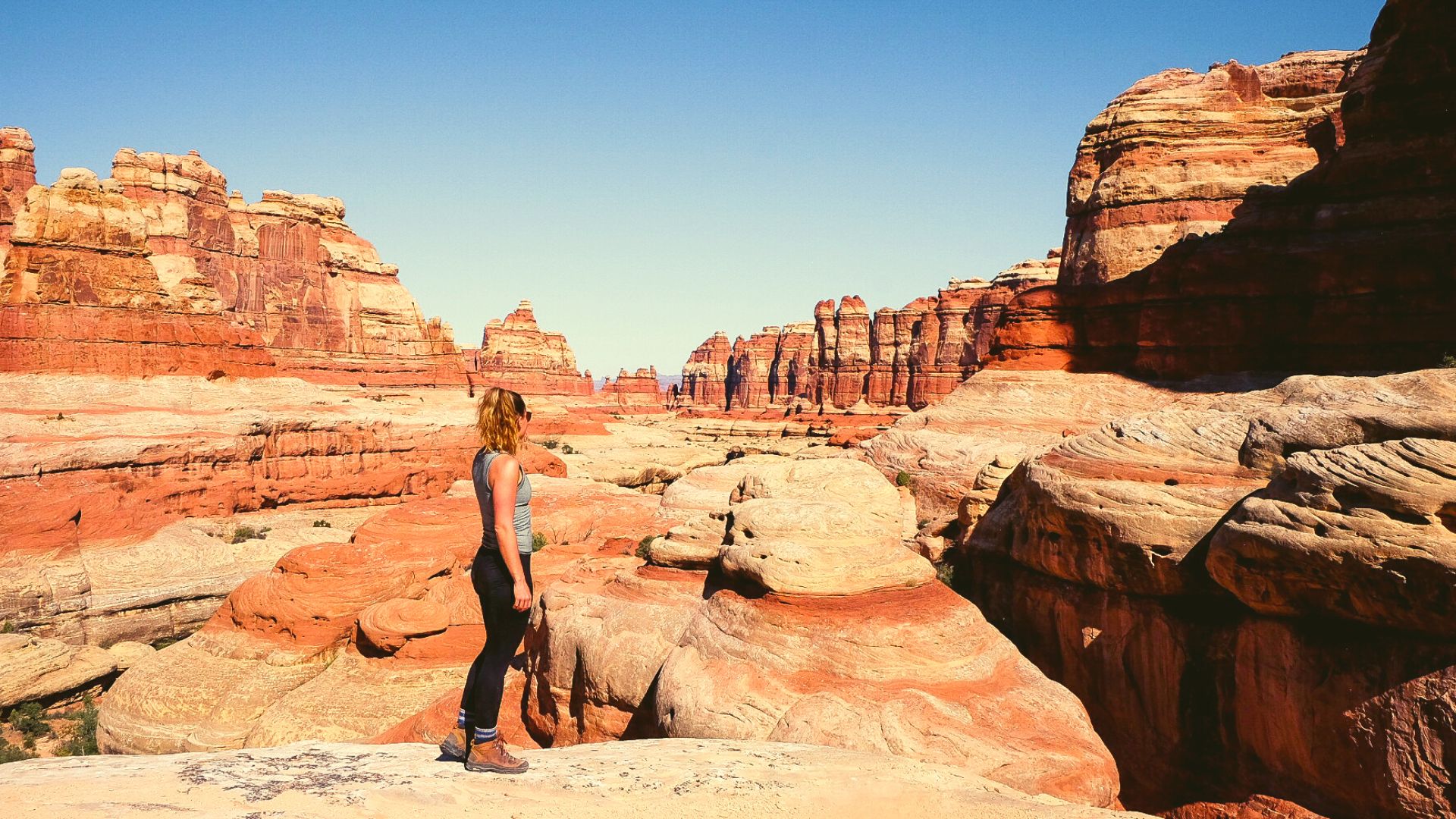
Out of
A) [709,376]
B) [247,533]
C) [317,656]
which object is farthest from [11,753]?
[709,376]

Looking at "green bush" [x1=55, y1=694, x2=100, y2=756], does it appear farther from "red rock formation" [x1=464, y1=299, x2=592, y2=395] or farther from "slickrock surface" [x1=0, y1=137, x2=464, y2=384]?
"red rock formation" [x1=464, y1=299, x2=592, y2=395]

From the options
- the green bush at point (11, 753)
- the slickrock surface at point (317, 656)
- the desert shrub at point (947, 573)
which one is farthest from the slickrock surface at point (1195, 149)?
the green bush at point (11, 753)

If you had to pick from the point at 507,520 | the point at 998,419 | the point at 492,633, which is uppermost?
the point at 507,520

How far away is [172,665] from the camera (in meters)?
14.2

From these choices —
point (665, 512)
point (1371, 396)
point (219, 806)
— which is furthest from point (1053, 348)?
point (219, 806)

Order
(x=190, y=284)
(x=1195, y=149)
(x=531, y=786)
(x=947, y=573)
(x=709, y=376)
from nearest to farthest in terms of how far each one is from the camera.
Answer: (x=531, y=786), (x=947, y=573), (x=1195, y=149), (x=190, y=284), (x=709, y=376)

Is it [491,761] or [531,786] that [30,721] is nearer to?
[491,761]

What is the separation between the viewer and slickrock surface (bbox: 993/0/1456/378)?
16.3 m

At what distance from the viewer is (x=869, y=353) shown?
3802 inches

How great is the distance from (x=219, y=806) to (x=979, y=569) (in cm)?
1046

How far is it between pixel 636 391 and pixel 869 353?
4309 centimetres

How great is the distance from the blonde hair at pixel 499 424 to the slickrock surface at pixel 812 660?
350cm

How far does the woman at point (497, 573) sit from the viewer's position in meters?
4.70

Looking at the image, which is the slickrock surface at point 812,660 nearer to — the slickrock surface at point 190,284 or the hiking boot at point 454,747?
the hiking boot at point 454,747
